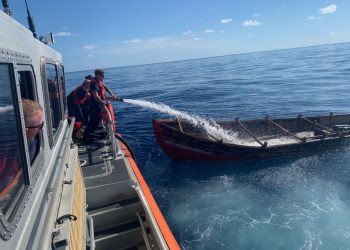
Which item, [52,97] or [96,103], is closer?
[52,97]

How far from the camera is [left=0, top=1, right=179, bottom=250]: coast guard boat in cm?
202

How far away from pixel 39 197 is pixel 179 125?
12720 millimetres

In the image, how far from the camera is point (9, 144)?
207 centimetres

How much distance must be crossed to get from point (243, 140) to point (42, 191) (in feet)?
49.6

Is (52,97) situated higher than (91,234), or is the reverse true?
(52,97)

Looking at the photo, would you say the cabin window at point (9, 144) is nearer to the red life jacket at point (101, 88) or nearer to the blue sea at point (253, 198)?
the blue sea at point (253, 198)

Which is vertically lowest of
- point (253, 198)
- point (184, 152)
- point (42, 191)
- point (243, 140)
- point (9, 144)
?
point (253, 198)

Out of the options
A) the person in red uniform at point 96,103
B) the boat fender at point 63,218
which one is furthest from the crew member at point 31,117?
the person in red uniform at point 96,103

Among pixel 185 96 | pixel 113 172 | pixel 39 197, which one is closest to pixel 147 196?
pixel 113 172

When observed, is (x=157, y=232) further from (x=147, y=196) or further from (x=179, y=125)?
(x=179, y=125)

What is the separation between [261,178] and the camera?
522 inches

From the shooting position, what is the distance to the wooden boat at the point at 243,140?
47.0 feet

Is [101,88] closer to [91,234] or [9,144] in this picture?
[91,234]

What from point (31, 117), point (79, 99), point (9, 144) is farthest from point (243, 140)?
point (9, 144)
